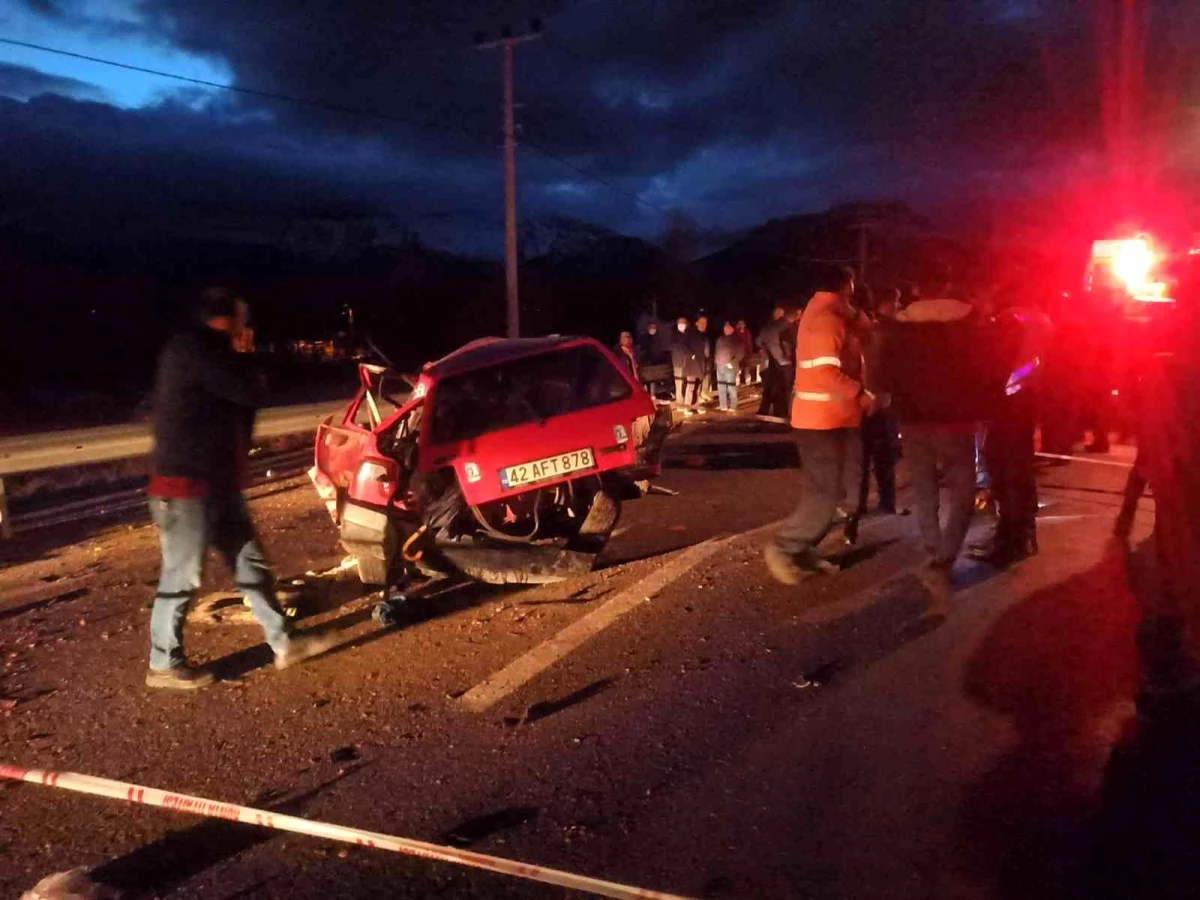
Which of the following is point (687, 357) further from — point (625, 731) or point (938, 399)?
point (625, 731)

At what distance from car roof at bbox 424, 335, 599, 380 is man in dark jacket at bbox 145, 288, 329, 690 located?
1.88 meters

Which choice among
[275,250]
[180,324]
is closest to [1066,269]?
[180,324]

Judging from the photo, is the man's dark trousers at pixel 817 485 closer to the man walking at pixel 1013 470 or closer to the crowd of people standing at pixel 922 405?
the crowd of people standing at pixel 922 405

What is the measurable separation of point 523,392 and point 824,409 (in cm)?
209

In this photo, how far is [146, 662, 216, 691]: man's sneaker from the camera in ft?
15.9

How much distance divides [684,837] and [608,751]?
0.73 meters

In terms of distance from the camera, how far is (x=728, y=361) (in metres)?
16.3

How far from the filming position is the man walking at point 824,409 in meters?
5.86

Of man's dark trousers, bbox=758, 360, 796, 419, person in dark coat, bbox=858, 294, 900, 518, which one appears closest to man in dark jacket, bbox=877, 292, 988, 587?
person in dark coat, bbox=858, 294, 900, 518

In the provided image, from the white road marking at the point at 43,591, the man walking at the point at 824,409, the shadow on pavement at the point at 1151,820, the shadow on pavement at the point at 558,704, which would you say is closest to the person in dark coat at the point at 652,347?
the man walking at the point at 824,409

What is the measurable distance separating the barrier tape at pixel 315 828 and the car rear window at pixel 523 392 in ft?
9.94

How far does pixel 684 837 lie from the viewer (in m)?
3.37

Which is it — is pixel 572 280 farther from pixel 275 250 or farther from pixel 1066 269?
pixel 1066 269

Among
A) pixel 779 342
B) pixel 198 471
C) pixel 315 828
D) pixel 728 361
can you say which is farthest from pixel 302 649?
pixel 728 361
